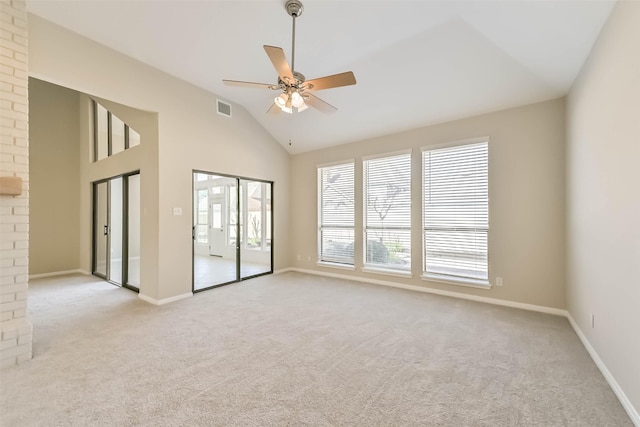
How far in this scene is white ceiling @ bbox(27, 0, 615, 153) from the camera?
2.77 meters

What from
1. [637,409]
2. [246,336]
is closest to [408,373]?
[637,409]

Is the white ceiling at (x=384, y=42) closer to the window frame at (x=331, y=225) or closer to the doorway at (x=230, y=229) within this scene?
the window frame at (x=331, y=225)

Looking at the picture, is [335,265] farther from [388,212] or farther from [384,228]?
[388,212]

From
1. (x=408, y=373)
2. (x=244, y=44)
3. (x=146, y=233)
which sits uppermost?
(x=244, y=44)

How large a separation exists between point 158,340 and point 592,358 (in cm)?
423

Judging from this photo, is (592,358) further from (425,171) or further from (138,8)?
(138,8)

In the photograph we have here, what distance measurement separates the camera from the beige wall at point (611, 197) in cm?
190

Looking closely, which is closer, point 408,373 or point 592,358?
point 408,373

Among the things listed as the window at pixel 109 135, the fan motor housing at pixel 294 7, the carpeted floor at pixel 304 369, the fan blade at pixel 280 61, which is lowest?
the carpeted floor at pixel 304 369

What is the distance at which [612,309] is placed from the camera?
2.23 metres

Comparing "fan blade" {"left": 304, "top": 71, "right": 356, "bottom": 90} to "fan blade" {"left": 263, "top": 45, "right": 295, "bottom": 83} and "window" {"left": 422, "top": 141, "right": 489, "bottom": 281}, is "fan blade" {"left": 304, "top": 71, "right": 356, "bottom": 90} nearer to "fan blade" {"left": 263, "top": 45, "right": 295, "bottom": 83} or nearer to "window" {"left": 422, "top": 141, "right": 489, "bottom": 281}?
"fan blade" {"left": 263, "top": 45, "right": 295, "bottom": 83}

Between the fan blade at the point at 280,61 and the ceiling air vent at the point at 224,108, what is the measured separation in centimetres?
295

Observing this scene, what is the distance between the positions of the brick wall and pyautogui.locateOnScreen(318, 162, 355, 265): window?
4.52 m

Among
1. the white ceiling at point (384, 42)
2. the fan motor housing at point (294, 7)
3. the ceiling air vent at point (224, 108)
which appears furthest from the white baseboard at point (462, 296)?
the fan motor housing at point (294, 7)
